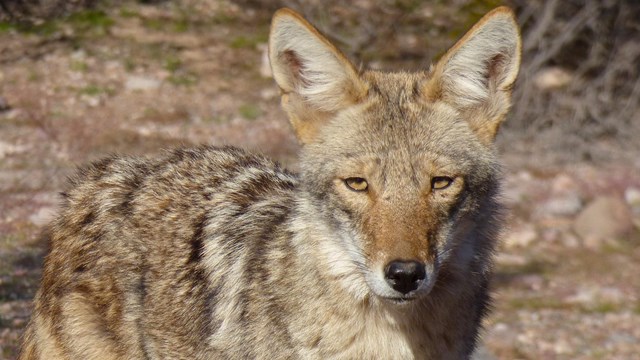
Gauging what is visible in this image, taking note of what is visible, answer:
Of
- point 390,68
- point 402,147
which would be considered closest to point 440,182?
point 402,147

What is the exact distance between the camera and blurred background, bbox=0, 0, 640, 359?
8.59m

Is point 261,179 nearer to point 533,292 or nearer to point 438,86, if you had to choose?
point 438,86

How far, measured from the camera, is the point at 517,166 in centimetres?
1127

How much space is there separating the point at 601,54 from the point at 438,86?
Result: 7753 millimetres

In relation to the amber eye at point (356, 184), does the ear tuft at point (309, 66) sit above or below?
above

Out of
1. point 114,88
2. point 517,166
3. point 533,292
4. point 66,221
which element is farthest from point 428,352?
point 114,88

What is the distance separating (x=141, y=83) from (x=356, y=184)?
25.6 ft

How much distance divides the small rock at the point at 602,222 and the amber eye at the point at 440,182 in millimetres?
5627

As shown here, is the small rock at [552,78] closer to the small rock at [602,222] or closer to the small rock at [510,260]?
the small rock at [602,222]

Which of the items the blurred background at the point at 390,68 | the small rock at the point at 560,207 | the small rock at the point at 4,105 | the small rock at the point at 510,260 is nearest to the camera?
the blurred background at the point at 390,68

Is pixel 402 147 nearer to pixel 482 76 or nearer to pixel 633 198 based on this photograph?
pixel 482 76

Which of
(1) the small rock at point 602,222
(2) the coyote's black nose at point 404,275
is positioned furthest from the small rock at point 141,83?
(2) the coyote's black nose at point 404,275

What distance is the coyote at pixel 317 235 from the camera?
445 cm

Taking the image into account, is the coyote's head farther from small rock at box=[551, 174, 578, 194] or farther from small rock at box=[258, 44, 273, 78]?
small rock at box=[258, 44, 273, 78]
